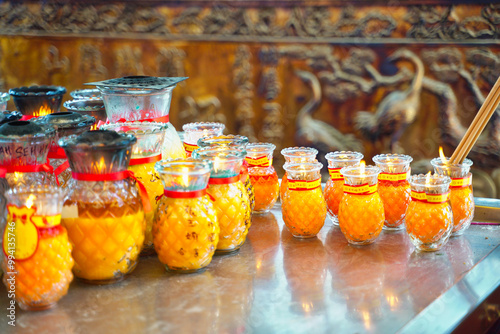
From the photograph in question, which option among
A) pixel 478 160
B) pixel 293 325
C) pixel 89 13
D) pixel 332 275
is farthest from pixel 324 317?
pixel 89 13

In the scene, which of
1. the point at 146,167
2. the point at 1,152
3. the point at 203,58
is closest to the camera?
the point at 1,152

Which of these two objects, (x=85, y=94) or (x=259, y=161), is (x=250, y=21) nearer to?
(x=85, y=94)

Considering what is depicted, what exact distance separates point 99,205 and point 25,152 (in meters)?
0.21

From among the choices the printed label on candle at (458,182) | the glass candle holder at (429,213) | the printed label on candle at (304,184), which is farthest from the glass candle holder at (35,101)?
the printed label on candle at (458,182)

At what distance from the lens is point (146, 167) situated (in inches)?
59.6

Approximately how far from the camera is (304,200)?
5.40 ft

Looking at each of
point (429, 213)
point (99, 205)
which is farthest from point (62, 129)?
point (429, 213)

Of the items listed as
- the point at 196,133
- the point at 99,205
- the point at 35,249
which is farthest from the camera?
the point at 196,133

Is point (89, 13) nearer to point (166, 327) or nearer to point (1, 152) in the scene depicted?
point (1, 152)

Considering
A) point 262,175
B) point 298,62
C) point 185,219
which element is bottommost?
point 298,62

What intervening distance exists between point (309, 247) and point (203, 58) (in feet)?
10.3

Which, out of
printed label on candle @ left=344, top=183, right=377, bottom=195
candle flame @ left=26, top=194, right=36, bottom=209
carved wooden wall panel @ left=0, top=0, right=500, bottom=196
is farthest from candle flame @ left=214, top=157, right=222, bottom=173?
carved wooden wall panel @ left=0, top=0, right=500, bottom=196

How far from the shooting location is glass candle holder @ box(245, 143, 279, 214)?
1897 mm

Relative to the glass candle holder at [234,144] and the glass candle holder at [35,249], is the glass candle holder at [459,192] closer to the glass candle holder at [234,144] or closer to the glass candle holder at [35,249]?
the glass candle holder at [234,144]
